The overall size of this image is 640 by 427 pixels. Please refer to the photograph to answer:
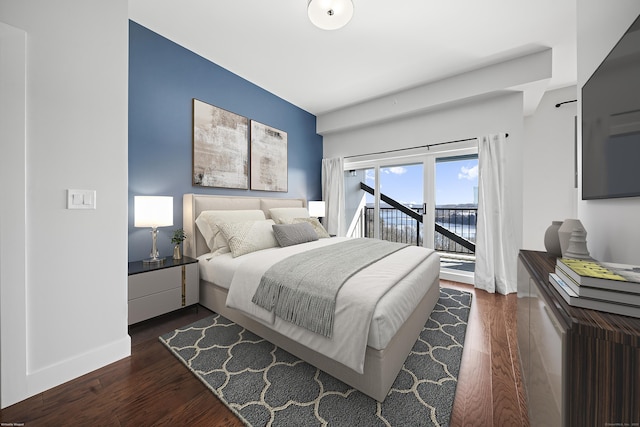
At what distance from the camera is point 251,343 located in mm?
1885

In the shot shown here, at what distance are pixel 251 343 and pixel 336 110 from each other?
3.99m

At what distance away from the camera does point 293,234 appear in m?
2.86

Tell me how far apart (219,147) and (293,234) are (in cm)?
150

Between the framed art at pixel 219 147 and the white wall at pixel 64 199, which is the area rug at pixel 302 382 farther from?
the framed art at pixel 219 147

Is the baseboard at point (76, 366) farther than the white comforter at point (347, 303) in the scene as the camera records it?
Yes

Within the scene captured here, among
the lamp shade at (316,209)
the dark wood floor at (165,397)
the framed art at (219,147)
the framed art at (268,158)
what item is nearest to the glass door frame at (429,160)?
the lamp shade at (316,209)

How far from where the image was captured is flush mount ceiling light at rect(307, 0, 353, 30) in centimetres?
187

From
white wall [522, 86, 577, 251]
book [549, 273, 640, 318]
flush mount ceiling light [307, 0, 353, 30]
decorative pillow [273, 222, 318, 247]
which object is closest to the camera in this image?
book [549, 273, 640, 318]

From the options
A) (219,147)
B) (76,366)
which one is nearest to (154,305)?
(76,366)

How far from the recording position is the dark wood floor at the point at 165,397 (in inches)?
48.3

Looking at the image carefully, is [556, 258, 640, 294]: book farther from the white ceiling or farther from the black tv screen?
the white ceiling

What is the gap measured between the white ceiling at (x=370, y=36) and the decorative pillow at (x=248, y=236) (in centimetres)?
202

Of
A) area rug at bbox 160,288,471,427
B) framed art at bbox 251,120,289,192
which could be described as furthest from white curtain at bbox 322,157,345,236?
area rug at bbox 160,288,471,427

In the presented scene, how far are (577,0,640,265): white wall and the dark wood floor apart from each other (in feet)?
3.09
